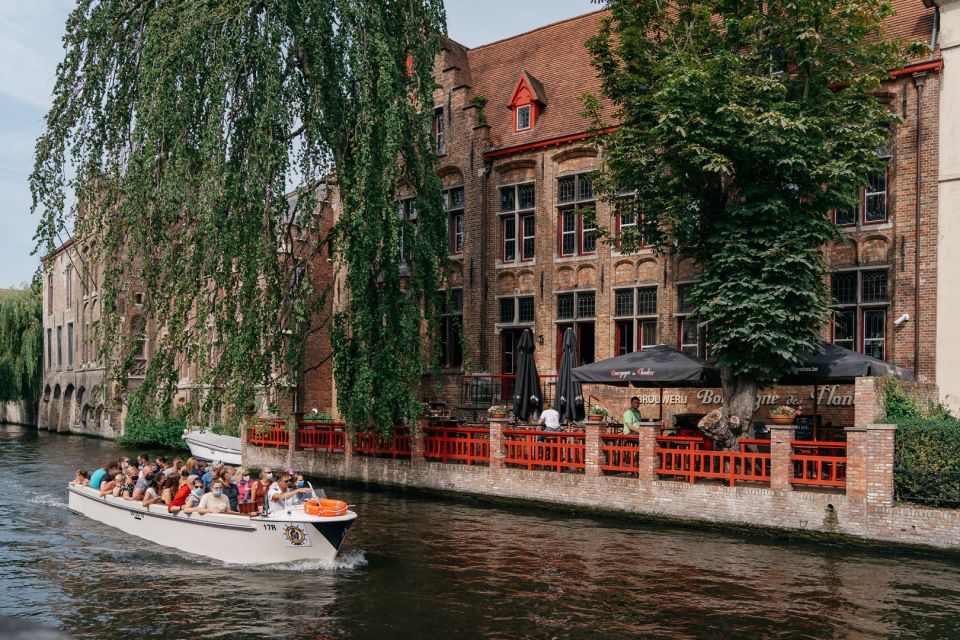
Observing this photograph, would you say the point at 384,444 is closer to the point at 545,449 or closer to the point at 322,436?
the point at 322,436

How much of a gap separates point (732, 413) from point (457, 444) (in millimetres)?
6271

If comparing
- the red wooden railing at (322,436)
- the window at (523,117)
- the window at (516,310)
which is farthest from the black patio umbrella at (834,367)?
the window at (523,117)

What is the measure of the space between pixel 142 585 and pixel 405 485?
905cm

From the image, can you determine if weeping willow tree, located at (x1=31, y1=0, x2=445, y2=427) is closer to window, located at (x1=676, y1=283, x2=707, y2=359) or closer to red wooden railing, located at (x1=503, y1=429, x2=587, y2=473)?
red wooden railing, located at (x1=503, y1=429, x2=587, y2=473)

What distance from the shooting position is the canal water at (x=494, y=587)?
916 cm

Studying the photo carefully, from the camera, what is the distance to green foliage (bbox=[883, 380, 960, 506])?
1270cm

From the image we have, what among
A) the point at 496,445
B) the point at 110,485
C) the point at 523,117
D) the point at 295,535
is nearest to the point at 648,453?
the point at 496,445

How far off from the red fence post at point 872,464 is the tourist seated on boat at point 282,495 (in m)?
8.54

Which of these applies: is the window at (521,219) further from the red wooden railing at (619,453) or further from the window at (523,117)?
the red wooden railing at (619,453)

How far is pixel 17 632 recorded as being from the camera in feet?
5.46

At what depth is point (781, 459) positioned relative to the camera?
1403 centimetres

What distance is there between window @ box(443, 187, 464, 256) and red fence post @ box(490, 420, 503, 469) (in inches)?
359

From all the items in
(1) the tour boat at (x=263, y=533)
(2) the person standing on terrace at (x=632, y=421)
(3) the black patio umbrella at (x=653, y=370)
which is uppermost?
(3) the black patio umbrella at (x=653, y=370)

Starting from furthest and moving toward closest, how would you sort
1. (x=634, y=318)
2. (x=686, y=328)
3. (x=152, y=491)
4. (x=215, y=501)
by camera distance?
(x=634, y=318)
(x=686, y=328)
(x=152, y=491)
(x=215, y=501)
